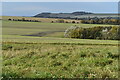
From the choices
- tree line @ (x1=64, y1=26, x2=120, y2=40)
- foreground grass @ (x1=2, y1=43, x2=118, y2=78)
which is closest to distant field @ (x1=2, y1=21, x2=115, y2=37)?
tree line @ (x1=64, y1=26, x2=120, y2=40)

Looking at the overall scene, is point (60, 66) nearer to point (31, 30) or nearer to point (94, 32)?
point (94, 32)

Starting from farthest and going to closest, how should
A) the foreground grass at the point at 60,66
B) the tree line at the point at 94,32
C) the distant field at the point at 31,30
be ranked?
the tree line at the point at 94,32, the distant field at the point at 31,30, the foreground grass at the point at 60,66

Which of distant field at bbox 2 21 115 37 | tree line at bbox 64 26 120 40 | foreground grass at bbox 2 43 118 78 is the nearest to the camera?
foreground grass at bbox 2 43 118 78

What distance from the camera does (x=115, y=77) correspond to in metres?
8.47

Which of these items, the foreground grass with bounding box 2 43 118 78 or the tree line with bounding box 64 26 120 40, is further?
the tree line with bounding box 64 26 120 40

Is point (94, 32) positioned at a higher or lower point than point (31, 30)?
lower

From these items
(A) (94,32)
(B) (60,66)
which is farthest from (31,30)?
(B) (60,66)

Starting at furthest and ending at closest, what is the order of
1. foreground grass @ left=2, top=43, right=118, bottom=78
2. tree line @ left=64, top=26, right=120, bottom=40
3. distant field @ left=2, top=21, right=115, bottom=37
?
tree line @ left=64, top=26, right=120, bottom=40 → distant field @ left=2, top=21, right=115, bottom=37 → foreground grass @ left=2, top=43, right=118, bottom=78

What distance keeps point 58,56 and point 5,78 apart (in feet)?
20.5

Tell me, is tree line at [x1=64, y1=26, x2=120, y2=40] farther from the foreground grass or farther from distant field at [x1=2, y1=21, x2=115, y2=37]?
the foreground grass

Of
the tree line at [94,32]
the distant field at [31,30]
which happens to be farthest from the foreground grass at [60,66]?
the tree line at [94,32]

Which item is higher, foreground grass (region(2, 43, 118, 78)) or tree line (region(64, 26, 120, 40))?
tree line (region(64, 26, 120, 40))

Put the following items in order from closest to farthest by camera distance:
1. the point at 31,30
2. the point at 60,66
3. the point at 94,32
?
the point at 60,66 < the point at 94,32 < the point at 31,30

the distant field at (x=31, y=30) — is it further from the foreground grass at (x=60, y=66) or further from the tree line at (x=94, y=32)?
the foreground grass at (x=60, y=66)
